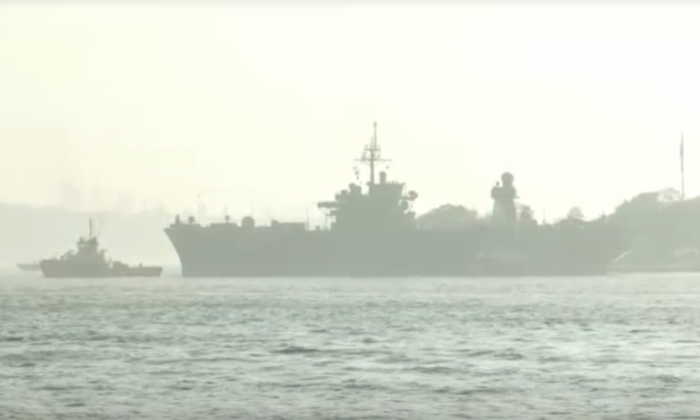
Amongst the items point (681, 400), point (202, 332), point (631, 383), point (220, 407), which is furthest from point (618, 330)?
point (220, 407)

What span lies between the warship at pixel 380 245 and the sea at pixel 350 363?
66.3 metres

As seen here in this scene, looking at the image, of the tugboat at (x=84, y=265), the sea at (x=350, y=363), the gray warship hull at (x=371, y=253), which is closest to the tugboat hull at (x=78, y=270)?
the tugboat at (x=84, y=265)

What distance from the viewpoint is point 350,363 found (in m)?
38.6

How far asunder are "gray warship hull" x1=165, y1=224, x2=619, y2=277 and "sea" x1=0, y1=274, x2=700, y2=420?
220ft

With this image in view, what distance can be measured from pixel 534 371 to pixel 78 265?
4582 inches

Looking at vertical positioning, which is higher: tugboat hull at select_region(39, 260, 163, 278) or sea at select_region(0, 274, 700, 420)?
tugboat hull at select_region(39, 260, 163, 278)

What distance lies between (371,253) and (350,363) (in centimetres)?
10118

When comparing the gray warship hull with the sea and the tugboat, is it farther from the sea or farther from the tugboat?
the sea

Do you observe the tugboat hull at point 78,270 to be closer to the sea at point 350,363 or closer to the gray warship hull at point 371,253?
the gray warship hull at point 371,253

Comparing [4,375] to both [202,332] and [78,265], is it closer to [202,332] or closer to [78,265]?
[202,332]

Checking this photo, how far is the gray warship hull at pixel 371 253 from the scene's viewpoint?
140250mm

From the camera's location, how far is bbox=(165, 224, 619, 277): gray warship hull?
14025 cm

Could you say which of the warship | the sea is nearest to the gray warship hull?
the warship

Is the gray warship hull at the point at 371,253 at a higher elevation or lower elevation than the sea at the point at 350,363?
higher
